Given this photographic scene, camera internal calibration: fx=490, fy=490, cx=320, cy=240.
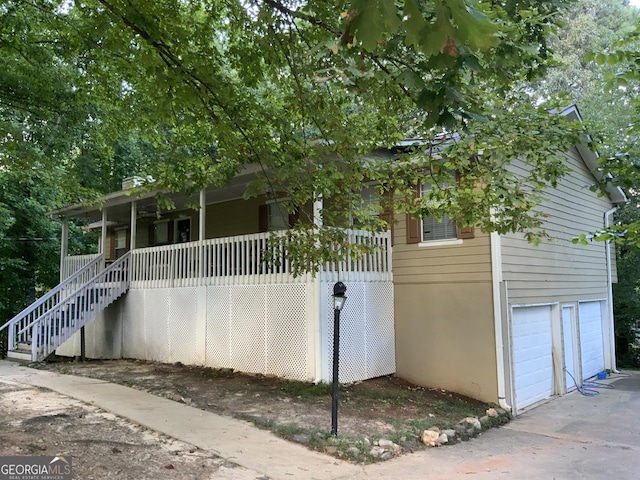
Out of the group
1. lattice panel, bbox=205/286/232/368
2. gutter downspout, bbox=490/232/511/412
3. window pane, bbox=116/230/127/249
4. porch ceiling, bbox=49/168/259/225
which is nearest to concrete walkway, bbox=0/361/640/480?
gutter downspout, bbox=490/232/511/412

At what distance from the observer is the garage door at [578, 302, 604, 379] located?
41.3 feet

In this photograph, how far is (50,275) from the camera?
20.8m

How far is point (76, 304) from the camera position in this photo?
1259cm

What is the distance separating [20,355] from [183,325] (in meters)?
4.24

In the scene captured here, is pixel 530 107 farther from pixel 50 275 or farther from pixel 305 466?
pixel 50 275

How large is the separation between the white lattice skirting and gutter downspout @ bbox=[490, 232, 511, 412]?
2246 mm

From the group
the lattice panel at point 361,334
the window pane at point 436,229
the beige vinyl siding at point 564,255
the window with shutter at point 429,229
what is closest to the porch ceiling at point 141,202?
the lattice panel at point 361,334

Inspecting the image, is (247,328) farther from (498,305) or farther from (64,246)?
(64,246)

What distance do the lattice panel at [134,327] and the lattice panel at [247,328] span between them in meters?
3.66

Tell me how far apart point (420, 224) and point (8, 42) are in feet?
25.8

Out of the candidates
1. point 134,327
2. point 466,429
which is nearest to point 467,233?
point 466,429

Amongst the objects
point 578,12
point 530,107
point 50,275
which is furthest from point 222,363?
point 578,12

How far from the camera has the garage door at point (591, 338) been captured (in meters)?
12.6

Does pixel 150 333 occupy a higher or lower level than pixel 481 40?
lower
